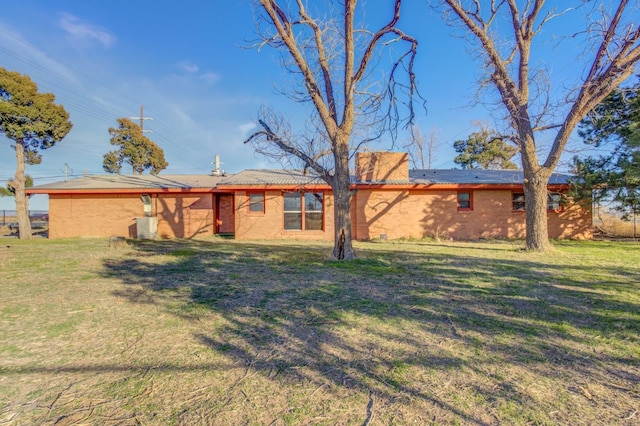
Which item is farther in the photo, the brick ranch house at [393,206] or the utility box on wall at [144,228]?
the utility box on wall at [144,228]

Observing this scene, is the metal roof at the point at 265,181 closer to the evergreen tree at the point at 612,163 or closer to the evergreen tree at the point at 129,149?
the evergreen tree at the point at 612,163

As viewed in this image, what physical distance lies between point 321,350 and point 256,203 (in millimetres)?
11536

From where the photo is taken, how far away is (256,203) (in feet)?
46.2

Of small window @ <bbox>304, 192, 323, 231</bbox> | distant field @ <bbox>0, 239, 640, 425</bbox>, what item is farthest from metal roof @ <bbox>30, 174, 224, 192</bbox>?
distant field @ <bbox>0, 239, 640, 425</bbox>

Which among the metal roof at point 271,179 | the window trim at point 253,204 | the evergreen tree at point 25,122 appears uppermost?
the evergreen tree at point 25,122

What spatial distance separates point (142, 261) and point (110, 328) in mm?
5164

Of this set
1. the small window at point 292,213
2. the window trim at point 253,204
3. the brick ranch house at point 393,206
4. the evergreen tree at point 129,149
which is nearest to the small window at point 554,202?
the brick ranch house at point 393,206

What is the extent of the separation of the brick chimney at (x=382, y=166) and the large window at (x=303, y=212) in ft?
7.43

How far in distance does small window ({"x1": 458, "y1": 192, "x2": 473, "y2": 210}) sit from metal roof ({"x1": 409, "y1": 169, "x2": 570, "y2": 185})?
57cm

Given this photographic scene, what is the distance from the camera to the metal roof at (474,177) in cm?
1418

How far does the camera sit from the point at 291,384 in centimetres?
244

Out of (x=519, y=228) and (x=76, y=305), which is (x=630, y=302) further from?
(x=519, y=228)

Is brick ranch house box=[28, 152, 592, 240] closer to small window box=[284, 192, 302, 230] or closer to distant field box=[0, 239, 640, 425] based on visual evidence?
small window box=[284, 192, 302, 230]

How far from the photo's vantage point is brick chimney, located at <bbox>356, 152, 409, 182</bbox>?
570 inches
